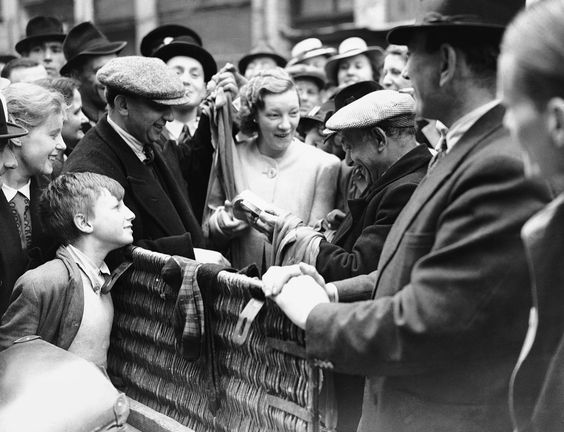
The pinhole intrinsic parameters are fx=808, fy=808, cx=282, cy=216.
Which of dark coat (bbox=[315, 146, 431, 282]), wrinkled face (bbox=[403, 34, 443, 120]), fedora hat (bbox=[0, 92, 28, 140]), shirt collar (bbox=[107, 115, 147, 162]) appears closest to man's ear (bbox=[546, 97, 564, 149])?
wrinkled face (bbox=[403, 34, 443, 120])

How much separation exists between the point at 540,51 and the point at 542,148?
0.18 meters

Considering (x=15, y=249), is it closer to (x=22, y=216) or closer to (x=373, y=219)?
(x=22, y=216)

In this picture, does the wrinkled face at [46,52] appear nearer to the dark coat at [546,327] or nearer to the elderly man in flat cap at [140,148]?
the elderly man in flat cap at [140,148]

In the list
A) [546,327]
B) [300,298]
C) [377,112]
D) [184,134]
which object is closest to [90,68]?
[184,134]

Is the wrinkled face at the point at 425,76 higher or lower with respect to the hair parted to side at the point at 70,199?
higher

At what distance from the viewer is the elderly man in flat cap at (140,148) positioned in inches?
152

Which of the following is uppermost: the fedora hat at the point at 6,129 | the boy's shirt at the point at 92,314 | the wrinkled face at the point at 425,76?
the wrinkled face at the point at 425,76

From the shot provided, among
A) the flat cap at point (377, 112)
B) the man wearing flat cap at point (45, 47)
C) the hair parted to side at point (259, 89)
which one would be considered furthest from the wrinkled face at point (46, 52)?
the flat cap at point (377, 112)

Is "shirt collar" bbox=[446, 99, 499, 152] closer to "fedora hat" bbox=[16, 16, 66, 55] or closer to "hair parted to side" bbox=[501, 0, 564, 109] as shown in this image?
"hair parted to side" bbox=[501, 0, 564, 109]

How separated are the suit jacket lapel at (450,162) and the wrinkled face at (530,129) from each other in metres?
0.40

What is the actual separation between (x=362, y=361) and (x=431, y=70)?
29.5 inches

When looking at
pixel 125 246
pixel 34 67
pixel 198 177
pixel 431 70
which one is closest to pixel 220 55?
pixel 34 67

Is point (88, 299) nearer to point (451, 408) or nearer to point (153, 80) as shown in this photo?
point (153, 80)

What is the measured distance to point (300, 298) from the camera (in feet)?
7.38
